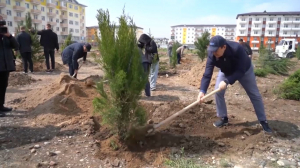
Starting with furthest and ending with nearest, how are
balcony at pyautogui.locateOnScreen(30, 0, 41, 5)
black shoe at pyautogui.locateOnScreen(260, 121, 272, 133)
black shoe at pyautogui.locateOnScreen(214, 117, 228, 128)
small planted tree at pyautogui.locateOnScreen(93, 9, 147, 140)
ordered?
balcony at pyautogui.locateOnScreen(30, 0, 41, 5) < black shoe at pyautogui.locateOnScreen(214, 117, 228, 128) < black shoe at pyautogui.locateOnScreen(260, 121, 272, 133) < small planted tree at pyautogui.locateOnScreen(93, 9, 147, 140)

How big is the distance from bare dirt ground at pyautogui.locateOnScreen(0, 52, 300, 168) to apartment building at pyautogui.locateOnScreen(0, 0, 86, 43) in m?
44.4

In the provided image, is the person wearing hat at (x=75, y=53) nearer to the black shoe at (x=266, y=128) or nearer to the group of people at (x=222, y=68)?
the group of people at (x=222, y=68)

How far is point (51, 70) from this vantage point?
10547 mm

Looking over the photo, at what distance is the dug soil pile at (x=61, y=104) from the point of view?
13.9ft

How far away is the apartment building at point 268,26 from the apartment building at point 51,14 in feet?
157

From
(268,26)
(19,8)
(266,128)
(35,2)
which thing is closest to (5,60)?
(266,128)

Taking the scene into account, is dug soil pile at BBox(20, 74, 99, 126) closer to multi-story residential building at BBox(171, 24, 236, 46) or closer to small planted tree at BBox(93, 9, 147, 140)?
small planted tree at BBox(93, 9, 147, 140)

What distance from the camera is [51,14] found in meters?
58.1

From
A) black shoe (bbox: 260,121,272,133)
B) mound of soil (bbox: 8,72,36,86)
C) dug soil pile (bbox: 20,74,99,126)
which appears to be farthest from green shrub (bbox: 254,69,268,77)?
mound of soil (bbox: 8,72,36,86)

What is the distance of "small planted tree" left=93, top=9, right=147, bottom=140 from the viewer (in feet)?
9.47

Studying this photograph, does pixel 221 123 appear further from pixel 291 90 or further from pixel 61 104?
pixel 291 90

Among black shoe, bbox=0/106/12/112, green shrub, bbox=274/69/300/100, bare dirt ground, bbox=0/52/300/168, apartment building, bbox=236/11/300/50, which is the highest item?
apartment building, bbox=236/11/300/50

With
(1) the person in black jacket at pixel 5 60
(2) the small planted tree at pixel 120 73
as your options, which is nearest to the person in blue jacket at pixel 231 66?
(2) the small planted tree at pixel 120 73

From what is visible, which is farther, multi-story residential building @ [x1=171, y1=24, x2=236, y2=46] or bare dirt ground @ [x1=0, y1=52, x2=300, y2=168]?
multi-story residential building @ [x1=171, y1=24, x2=236, y2=46]
